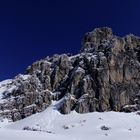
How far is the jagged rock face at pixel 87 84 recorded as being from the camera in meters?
148

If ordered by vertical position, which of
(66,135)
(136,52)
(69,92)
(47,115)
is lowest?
(66,135)

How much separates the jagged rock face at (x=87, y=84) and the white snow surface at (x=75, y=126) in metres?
5.69

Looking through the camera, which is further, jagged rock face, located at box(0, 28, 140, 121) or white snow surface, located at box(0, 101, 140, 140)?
jagged rock face, located at box(0, 28, 140, 121)

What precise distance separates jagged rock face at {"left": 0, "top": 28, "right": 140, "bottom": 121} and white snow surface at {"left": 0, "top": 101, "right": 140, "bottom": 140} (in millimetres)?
5688

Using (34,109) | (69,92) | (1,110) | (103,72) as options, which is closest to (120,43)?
(103,72)

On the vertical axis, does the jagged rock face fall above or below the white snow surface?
above

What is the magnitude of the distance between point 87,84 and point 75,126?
96.2 feet

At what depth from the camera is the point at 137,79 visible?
158500 millimetres

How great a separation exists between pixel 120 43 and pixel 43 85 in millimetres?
37515

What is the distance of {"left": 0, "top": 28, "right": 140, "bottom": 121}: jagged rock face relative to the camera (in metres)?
148

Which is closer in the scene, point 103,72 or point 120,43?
point 103,72

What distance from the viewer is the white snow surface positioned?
11126 centimetres

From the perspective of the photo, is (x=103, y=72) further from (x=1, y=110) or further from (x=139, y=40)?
(x=1, y=110)

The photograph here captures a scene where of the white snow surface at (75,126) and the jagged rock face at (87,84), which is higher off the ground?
the jagged rock face at (87,84)
